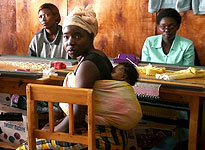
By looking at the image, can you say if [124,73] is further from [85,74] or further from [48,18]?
[48,18]

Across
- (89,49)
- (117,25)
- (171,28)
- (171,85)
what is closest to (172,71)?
(171,85)

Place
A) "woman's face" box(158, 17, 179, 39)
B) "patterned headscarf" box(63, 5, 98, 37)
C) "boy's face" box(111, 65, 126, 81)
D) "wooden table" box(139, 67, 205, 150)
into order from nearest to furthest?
"patterned headscarf" box(63, 5, 98, 37) < "boy's face" box(111, 65, 126, 81) < "wooden table" box(139, 67, 205, 150) < "woman's face" box(158, 17, 179, 39)

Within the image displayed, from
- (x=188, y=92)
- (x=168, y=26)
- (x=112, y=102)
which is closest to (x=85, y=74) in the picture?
(x=112, y=102)

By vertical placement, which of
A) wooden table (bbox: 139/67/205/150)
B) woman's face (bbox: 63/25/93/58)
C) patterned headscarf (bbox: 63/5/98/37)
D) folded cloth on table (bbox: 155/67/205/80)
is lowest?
wooden table (bbox: 139/67/205/150)

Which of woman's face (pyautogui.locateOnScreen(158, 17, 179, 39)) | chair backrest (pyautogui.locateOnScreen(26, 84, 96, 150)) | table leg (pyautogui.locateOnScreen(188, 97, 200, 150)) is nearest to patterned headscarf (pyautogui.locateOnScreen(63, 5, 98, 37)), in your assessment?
chair backrest (pyautogui.locateOnScreen(26, 84, 96, 150))

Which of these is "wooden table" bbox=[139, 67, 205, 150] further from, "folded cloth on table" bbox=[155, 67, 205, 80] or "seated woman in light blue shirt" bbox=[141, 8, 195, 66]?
"seated woman in light blue shirt" bbox=[141, 8, 195, 66]

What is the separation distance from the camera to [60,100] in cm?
162

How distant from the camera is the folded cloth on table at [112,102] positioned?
1.81 metres

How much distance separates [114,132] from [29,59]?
5.18ft

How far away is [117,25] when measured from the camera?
4312 millimetres

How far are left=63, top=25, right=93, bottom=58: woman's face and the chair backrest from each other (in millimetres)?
374

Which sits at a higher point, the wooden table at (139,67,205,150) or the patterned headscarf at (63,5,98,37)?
the patterned headscarf at (63,5,98,37)

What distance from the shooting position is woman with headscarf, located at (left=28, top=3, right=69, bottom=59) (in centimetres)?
357

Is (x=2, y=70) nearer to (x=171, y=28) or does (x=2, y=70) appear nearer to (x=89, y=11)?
(x=89, y=11)
